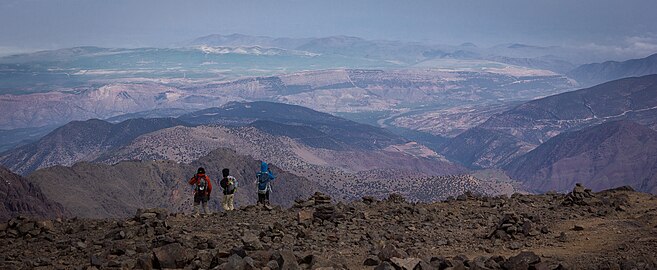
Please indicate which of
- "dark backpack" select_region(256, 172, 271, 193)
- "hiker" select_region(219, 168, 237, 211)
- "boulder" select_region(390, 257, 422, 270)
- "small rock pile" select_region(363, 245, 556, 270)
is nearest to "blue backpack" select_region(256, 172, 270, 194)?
"dark backpack" select_region(256, 172, 271, 193)

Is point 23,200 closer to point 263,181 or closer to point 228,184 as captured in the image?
point 228,184

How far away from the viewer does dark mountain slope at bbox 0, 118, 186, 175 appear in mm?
133750

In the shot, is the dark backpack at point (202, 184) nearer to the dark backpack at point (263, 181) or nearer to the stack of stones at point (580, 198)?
the dark backpack at point (263, 181)

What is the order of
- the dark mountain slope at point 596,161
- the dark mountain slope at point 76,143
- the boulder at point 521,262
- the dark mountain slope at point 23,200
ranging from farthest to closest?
the dark mountain slope at point 76,143 < the dark mountain slope at point 596,161 < the dark mountain slope at point 23,200 < the boulder at point 521,262

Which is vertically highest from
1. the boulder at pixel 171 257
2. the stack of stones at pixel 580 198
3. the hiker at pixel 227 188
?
the boulder at pixel 171 257

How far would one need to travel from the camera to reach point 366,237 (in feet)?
50.0

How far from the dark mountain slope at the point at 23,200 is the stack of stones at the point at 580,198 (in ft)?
133

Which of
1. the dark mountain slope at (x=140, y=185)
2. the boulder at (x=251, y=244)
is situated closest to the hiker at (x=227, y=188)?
the boulder at (x=251, y=244)

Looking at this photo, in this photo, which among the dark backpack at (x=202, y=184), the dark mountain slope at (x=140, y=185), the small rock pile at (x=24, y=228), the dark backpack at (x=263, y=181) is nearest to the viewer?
the small rock pile at (x=24, y=228)

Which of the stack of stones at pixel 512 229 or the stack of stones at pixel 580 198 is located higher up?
the stack of stones at pixel 512 229

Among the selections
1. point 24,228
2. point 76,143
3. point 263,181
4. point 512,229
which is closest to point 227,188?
point 263,181

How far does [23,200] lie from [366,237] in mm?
43603

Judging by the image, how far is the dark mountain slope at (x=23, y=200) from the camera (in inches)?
1953

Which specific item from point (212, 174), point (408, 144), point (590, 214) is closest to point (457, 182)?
point (212, 174)
